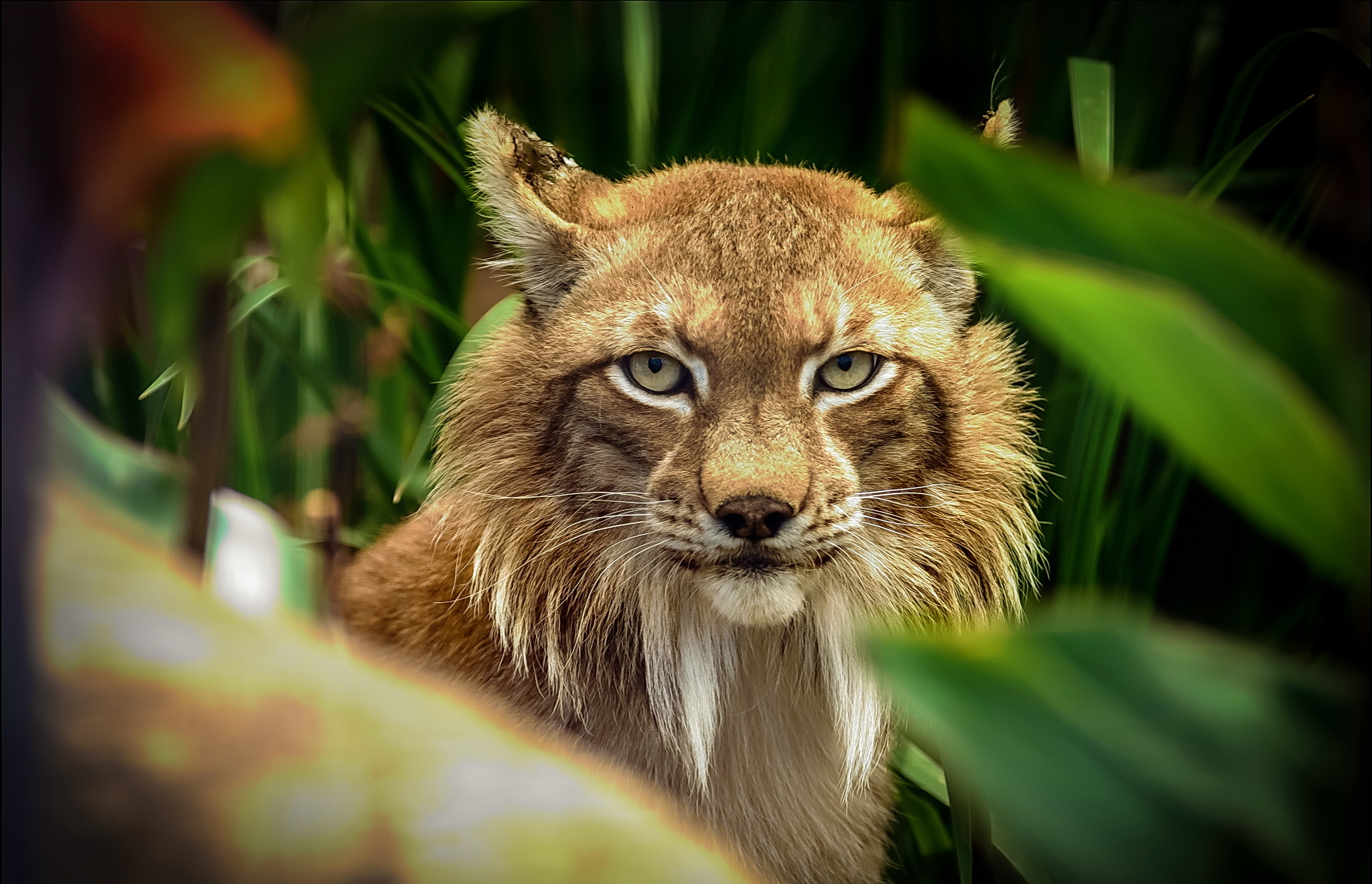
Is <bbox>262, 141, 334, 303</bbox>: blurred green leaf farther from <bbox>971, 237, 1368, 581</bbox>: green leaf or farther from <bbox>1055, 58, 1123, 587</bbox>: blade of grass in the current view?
<bbox>1055, 58, 1123, 587</bbox>: blade of grass

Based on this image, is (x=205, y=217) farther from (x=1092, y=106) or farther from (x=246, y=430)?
(x=1092, y=106)

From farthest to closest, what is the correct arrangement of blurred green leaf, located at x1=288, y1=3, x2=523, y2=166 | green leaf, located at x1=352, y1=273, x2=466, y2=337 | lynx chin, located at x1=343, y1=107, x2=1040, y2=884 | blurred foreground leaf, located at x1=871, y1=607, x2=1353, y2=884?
1. green leaf, located at x1=352, y1=273, x2=466, y2=337
2. lynx chin, located at x1=343, y1=107, x2=1040, y2=884
3. blurred green leaf, located at x1=288, y1=3, x2=523, y2=166
4. blurred foreground leaf, located at x1=871, y1=607, x2=1353, y2=884

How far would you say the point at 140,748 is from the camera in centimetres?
69

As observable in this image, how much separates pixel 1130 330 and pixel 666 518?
0.49 meters

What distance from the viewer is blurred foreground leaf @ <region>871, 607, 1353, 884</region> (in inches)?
21.7

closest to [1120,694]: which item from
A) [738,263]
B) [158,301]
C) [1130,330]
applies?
[1130,330]

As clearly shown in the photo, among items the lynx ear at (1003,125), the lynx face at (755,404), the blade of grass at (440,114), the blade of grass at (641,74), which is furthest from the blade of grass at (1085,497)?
the blade of grass at (440,114)

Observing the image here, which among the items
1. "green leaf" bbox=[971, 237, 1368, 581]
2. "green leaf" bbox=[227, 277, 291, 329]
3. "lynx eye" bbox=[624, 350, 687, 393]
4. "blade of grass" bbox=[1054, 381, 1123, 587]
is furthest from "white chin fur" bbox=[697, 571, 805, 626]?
"green leaf" bbox=[227, 277, 291, 329]

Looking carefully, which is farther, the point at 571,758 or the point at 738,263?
the point at 738,263

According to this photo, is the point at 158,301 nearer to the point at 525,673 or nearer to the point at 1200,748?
the point at 525,673

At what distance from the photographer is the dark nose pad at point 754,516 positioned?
918 millimetres

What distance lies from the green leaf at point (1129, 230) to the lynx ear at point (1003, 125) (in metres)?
0.39

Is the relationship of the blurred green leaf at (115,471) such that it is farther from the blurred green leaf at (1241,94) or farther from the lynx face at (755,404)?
the blurred green leaf at (1241,94)

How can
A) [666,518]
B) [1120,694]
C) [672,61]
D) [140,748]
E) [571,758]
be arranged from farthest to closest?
1. [672,61]
2. [666,518]
3. [571,758]
4. [140,748]
5. [1120,694]
